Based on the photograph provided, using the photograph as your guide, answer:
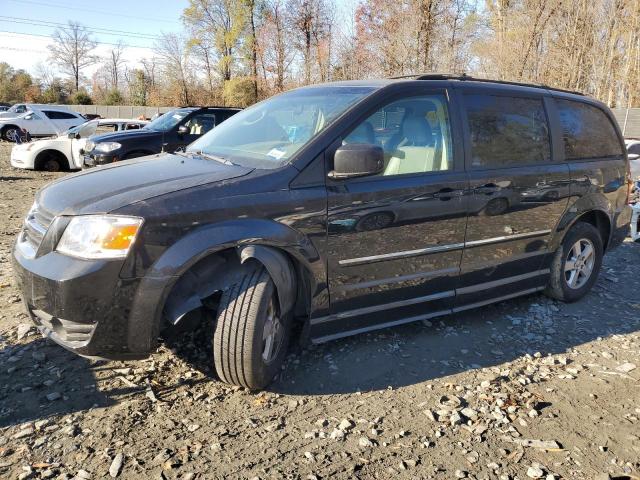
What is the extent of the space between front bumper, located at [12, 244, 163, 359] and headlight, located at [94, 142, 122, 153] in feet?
23.4

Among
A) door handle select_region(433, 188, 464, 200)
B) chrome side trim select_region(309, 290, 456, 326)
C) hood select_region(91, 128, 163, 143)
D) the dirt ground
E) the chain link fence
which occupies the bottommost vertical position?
the dirt ground

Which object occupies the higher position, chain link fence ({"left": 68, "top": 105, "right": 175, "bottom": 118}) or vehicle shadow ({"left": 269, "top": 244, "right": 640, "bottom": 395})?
chain link fence ({"left": 68, "top": 105, "right": 175, "bottom": 118})

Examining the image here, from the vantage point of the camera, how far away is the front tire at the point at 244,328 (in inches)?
114

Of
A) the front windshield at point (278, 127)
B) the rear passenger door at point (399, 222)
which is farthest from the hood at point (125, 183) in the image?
the rear passenger door at point (399, 222)

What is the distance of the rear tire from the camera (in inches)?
182

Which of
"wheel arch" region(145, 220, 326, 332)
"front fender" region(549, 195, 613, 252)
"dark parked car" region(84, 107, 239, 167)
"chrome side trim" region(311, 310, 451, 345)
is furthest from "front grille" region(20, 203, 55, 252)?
"dark parked car" region(84, 107, 239, 167)

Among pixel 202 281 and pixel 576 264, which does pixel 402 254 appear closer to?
pixel 202 281

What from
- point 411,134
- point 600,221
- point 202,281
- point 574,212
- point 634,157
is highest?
point 411,134

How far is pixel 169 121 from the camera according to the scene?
417 inches

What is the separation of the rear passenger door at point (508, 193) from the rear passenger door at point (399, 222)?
0.55 feet

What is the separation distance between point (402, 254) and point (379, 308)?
393 millimetres

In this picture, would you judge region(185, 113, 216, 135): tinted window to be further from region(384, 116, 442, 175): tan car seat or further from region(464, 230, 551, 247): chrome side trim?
region(464, 230, 551, 247): chrome side trim

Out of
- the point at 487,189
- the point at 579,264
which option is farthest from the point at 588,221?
the point at 487,189

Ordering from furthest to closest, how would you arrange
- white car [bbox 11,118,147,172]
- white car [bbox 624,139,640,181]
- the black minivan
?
white car [bbox 11,118,147,172]
white car [bbox 624,139,640,181]
the black minivan
